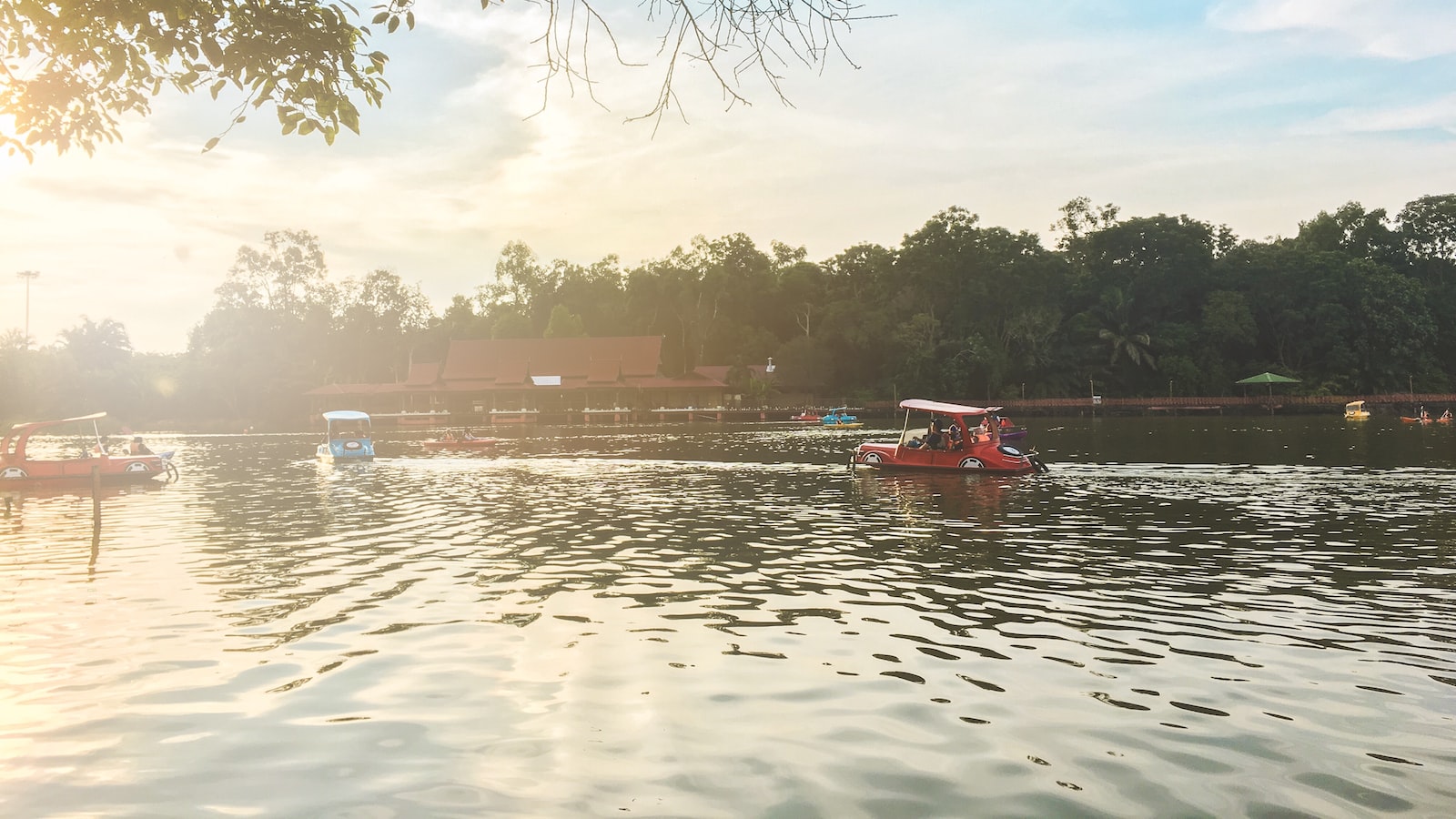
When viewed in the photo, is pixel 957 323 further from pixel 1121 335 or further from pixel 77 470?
pixel 77 470

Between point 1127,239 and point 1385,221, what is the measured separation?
26667 mm

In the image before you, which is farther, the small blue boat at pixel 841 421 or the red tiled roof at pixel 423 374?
the red tiled roof at pixel 423 374

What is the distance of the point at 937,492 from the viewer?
23828mm

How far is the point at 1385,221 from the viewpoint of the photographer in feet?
303

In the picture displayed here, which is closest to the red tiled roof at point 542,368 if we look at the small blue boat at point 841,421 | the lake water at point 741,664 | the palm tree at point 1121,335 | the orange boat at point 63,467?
the small blue boat at point 841,421

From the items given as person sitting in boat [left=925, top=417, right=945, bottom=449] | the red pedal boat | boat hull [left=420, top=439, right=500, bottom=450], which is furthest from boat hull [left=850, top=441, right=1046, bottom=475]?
boat hull [left=420, top=439, right=500, bottom=450]

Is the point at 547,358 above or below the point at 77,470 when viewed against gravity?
above

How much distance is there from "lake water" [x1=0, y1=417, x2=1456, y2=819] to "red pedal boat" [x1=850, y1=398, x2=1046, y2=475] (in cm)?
826

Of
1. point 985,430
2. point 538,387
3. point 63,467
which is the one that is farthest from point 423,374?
point 985,430

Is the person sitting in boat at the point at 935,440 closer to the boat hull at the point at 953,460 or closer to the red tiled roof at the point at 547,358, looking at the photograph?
the boat hull at the point at 953,460

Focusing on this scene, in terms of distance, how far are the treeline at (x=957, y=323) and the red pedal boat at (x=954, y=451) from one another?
52.4 m

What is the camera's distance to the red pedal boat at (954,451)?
27.8 meters

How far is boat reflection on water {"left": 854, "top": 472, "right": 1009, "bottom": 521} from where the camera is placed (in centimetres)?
2000

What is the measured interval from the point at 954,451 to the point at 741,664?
2146cm
